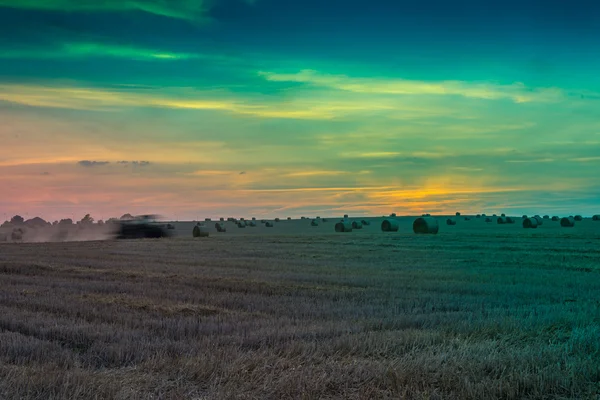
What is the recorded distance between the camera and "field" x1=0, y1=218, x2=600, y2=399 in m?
7.00

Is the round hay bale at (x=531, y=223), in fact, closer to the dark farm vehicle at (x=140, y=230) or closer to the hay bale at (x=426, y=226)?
the hay bale at (x=426, y=226)

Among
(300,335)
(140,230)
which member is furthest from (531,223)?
(300,335)

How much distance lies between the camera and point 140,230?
187 ft

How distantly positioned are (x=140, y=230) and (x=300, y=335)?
49.3 metres

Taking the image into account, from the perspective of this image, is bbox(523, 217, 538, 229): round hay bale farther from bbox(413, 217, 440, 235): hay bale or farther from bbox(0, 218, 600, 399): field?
bbox(0, 218, 600, 399): field

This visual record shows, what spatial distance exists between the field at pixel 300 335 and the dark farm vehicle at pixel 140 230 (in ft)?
→ 122

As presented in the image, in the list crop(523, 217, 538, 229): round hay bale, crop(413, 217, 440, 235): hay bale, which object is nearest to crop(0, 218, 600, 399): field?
crop(413, 217, 440, 235): hay bale

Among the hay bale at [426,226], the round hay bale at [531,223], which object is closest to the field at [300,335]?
the hay bale at [426,226]

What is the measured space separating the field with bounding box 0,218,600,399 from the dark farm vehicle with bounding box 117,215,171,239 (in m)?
37.2

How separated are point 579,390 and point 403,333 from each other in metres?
2.99

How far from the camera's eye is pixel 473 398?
666 centimetres

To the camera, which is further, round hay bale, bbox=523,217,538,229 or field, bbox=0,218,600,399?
round hay bale, bbox=523,217,538,229

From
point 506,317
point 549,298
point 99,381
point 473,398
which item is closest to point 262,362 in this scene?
point 99,381

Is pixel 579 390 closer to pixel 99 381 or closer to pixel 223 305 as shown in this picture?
pixel 99 381
